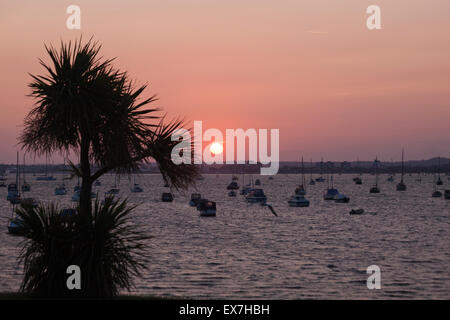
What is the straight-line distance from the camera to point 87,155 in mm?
20562

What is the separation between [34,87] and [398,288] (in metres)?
33.4

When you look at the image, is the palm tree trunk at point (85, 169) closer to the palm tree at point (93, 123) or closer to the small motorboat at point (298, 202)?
the palm tree at point (93, 123)

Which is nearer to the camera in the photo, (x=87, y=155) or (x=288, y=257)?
(x=87, y=155)

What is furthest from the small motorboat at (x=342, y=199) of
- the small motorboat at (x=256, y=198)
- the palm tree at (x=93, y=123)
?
the palm tree at (x=93, y=123)

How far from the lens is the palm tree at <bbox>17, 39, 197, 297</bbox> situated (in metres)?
19.2

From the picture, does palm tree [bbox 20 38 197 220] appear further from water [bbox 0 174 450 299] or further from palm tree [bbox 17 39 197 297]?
water [bbox 0 174 450 299]

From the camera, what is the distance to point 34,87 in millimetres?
19609

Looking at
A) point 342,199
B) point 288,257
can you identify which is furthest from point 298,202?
point 288,257

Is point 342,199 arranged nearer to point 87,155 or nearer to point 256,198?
point 256,198

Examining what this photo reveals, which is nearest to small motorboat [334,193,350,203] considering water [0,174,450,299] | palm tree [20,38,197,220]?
water [0,174,450,299]

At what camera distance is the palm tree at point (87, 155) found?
756 inches
